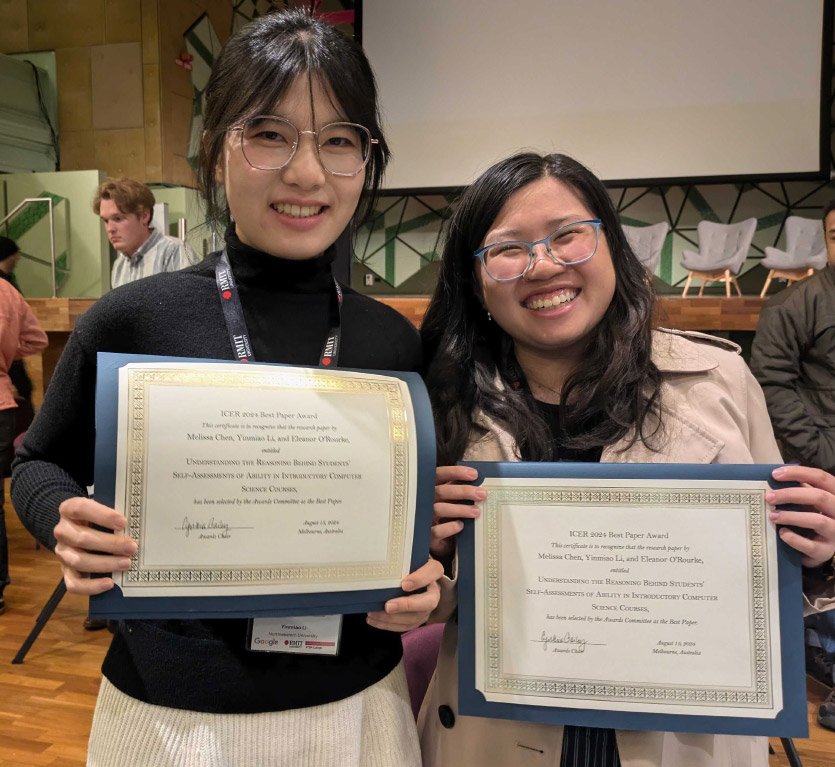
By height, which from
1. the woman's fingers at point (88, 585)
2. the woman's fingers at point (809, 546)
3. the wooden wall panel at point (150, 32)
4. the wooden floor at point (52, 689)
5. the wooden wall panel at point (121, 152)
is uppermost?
the wooden wall panel at point (150, 32)

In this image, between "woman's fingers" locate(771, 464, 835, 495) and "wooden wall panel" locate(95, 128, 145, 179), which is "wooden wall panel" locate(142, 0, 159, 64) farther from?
"woman's fingers" locate(771, 464, 835, 495)

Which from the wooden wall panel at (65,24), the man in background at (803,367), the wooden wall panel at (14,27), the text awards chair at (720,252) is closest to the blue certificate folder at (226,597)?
the man in background at (803,367)

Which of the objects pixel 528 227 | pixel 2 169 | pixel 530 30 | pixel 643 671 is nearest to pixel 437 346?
pixel 528 227

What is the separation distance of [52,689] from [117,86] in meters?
7.47

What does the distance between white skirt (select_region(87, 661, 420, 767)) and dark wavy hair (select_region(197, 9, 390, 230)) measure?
0.76m

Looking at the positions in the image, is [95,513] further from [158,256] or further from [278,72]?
[158,256]

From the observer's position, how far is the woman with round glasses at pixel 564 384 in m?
1.06

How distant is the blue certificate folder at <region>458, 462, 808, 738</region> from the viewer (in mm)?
911

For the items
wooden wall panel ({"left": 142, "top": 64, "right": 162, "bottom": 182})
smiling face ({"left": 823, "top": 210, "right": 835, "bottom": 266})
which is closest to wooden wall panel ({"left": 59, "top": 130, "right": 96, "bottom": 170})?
Answer: wooden wall panel ({"left": 142, "top": 64, "right": 162, "bottom": 182})

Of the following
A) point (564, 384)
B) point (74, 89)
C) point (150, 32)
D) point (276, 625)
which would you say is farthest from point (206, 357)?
point (74, 89)

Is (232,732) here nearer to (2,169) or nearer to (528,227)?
(528,227)

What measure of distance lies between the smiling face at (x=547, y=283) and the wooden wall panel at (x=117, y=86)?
792 centimetres

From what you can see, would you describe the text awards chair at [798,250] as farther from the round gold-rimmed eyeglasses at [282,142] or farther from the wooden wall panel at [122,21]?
the wooden wall panel at [122,21]

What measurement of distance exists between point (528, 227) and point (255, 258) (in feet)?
1.47
